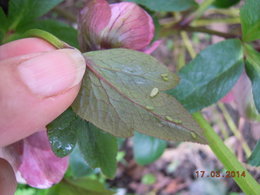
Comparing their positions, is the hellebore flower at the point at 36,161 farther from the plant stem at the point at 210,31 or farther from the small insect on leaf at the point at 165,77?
the plant stem at the point at 210,31

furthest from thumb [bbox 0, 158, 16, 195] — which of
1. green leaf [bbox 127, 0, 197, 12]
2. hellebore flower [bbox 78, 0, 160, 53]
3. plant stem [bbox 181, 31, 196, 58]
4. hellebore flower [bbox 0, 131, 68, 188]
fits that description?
plant stem [bbox 181, 31, 196, 58]

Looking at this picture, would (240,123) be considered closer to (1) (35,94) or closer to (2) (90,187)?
(2) (90,187)

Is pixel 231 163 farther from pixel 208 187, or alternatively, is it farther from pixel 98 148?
pixel 208 187

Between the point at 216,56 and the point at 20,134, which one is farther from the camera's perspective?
the point at 216,56

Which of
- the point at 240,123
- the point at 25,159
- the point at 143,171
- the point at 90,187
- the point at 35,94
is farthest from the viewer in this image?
the point at 143,171

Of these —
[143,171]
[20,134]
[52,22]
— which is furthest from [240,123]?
[20,134]

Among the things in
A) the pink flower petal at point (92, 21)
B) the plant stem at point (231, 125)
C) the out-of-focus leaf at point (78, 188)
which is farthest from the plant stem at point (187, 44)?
the pink flower petal at point (92, 21)

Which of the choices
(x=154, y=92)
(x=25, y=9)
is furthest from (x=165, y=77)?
(x=25, y=9)
